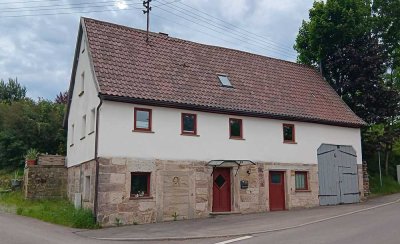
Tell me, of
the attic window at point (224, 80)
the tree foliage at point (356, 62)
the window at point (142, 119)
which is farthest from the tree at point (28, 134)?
the tree foliage at point (356, 62)

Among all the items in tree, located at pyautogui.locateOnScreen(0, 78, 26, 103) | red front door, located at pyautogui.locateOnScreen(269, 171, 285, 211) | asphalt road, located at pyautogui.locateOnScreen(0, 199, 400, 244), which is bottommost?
asphalt road, located at pyautogui.locateOnScreen(0, 199, 400, 244)

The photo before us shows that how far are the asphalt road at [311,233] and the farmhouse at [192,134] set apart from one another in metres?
2.69

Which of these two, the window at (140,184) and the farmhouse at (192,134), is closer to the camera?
the farmhouse at (192,134)

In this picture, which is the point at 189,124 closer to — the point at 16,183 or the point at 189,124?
the point at 189,124

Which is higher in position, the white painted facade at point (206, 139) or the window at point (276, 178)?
the white painted facade at point (206, 139)

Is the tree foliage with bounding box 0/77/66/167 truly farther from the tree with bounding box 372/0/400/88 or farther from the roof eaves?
the tree with bounding box 372/0/400/88

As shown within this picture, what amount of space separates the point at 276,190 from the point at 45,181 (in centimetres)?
1273

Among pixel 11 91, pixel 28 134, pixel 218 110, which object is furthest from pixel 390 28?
pixel 11 91

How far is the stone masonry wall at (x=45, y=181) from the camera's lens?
24.1 meters

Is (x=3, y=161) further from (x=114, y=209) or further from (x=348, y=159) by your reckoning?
(x=348, y=159)

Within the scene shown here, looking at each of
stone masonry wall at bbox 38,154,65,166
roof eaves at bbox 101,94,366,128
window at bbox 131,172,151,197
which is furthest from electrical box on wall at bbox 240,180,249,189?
stone masonry wall at bbox 38,154,65,166

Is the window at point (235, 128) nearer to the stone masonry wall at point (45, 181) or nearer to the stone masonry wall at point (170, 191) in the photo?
the stone masonry wall at point (170, 191)

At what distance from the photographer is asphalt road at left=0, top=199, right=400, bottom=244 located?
12.2 meters

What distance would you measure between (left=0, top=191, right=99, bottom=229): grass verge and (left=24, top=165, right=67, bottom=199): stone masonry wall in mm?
458
